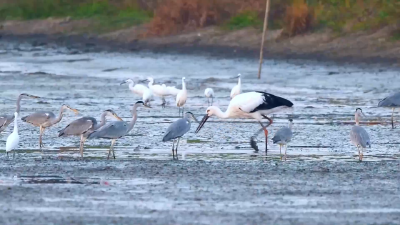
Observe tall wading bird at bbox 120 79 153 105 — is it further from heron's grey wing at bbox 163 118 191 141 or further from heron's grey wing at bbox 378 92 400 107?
heron's grey wing at bbox 163 118 191 141

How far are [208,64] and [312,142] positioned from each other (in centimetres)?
1852

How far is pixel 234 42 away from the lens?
37.2 meters

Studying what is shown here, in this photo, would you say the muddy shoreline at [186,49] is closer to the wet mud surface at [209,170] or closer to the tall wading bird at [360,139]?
the wet mud surface at [209,170]

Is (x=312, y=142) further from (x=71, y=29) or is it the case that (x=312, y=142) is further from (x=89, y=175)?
(x=71, y=29)

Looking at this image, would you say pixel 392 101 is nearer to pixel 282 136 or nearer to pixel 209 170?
pixel 282 136

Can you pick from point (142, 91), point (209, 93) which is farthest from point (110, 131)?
point (142, 91)

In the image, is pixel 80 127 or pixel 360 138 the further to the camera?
pixel 80 127

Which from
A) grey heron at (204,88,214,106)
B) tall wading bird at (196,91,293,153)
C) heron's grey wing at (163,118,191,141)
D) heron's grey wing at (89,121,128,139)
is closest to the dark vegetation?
grey heron at (204,88,214,106)

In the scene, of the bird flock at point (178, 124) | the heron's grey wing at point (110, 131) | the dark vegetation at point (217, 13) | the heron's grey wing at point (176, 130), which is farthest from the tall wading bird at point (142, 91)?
the dark vegetation at point (217, 13)

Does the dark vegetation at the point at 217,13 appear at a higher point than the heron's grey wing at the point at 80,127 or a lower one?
higher

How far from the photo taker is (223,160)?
1325 centimetres

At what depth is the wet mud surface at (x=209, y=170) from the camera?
31.0 feet

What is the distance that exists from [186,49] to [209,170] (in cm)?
2605

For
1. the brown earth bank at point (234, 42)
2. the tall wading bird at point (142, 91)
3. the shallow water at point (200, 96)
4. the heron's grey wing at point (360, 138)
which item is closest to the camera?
the heron's grey wing at point (360, 138)
